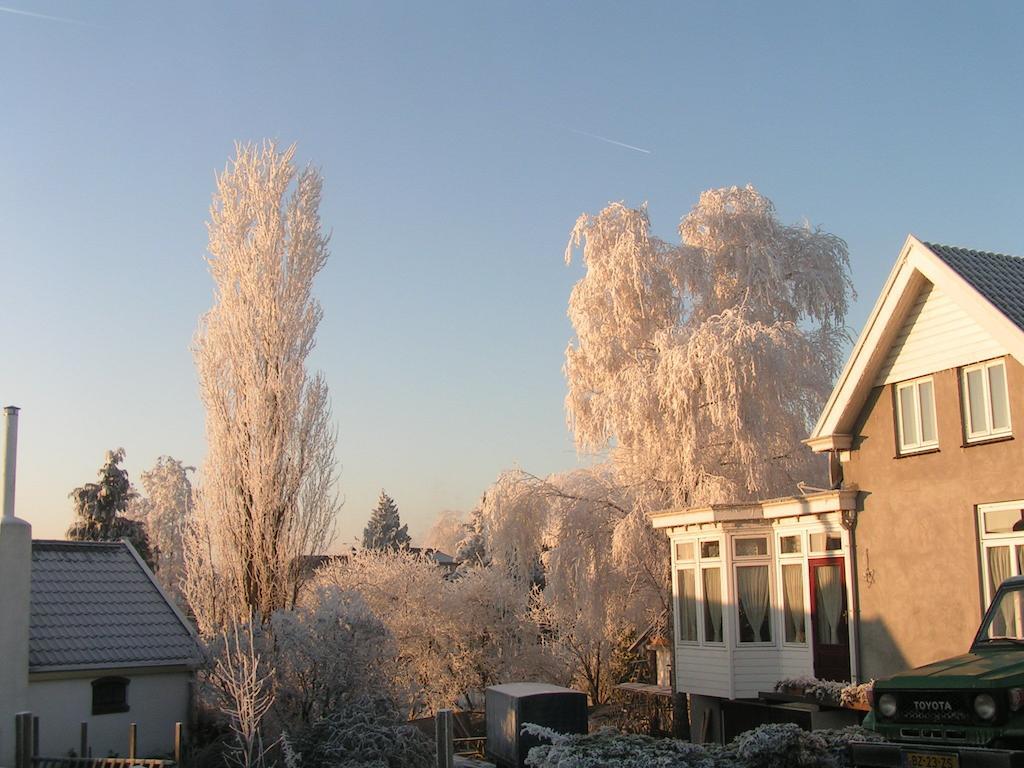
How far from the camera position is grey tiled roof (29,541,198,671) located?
17688mm

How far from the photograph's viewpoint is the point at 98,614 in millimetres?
18859

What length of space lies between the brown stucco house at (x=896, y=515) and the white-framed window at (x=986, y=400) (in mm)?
22

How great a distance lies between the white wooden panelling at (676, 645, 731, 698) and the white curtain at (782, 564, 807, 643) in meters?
1.22

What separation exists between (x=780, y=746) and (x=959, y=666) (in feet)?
7.97

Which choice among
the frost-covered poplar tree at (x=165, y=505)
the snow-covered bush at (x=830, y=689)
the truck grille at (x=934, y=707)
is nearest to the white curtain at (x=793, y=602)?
the snow-covered bush at (x=830, y=689)

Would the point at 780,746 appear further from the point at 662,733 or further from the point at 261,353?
the point at 261,353

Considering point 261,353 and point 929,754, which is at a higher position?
point 261,353

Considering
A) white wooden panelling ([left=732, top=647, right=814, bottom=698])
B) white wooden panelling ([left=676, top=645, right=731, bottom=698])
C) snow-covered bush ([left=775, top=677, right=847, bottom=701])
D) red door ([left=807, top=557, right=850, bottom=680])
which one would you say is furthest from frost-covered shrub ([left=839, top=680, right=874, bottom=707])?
white wooden panelling ([left=676, top=645, right=731, bottom=698])

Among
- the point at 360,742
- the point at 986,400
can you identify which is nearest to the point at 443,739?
the point at 360,742

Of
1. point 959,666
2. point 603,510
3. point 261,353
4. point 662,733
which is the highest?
point 261,353

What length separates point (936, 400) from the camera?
14719 mm

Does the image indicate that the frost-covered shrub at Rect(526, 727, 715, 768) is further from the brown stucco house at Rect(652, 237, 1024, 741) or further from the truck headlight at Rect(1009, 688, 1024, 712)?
the brown stucco house at Rect(652, 237, 1024, 741)

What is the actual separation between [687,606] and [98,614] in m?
10.9

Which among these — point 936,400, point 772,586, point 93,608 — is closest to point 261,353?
point 93,608
